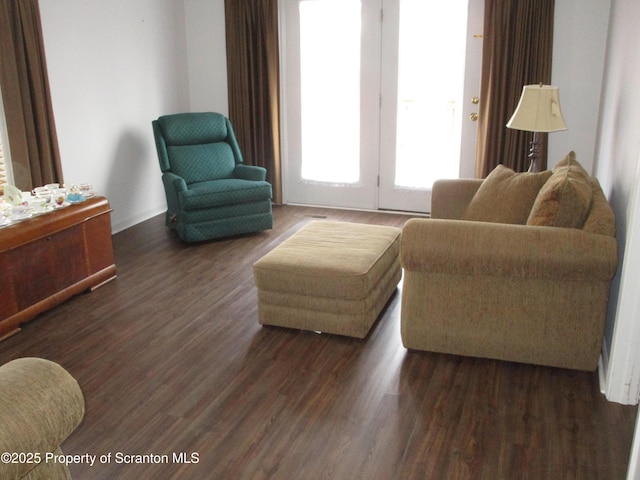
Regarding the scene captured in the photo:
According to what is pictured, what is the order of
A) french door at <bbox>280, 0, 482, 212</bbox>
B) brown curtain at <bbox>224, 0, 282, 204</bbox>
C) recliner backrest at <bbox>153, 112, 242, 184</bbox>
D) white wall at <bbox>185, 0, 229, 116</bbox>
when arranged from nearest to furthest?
recliner backrest at <bbox>153, 112, 242, 184</bbox>
french door at <bbox>280, 0, 482, 212</bbox>
brown curtain at <bbox>224, 0, 282, 204</bbox>
white wall at <bbox>185, 0, 229, 116</bbox>

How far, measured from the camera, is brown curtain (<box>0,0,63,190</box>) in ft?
13.3

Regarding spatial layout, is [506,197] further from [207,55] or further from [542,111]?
[207,55]

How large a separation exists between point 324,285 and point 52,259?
1.66 metres

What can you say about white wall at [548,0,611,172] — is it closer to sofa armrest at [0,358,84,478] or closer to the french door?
the french door

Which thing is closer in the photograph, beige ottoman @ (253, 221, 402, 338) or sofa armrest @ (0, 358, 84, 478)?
sofa armrest @ (0, 358, 84, 478)

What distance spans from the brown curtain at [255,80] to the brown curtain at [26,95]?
195 cm

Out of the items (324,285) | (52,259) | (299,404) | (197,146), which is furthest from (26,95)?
(299,404)

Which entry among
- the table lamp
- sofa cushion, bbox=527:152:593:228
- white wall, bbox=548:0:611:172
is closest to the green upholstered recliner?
the table lamp

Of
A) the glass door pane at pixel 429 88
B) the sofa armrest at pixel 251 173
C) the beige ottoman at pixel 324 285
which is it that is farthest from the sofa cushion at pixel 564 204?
the sofa armrest at pixel 251 173

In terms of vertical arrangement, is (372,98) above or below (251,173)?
above

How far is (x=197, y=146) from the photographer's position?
536 cm

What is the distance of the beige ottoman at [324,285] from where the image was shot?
3.19 meters

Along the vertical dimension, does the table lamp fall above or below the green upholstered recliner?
above

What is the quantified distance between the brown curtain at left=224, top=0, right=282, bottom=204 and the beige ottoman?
2599 millimetres
